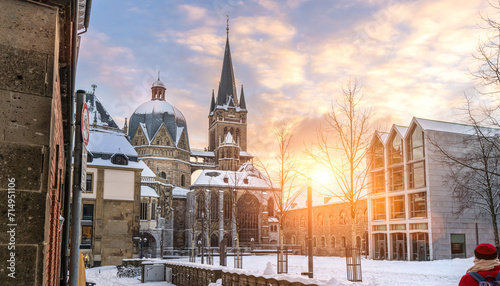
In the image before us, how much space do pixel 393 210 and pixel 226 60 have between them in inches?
3086

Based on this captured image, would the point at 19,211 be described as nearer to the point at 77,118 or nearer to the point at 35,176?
the point at 35,176

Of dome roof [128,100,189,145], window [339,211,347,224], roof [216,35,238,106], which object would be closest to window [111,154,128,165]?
window [339,211,347,224]

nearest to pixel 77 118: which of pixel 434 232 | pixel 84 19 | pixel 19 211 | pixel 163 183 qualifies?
pixel 19 211

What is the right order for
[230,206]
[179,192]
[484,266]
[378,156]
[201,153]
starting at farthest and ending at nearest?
[201,153] → [179,192] → [230,206] → [378,156] → [484,266]

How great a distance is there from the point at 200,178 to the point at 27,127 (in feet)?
259

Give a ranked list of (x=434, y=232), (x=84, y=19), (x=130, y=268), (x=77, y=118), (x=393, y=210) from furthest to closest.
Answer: (x=393, y=210) < (x=434, y=232) < (x=130, y=268) < (x=84, y=19) < (x=77, y=118)

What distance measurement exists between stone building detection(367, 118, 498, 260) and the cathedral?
2845cm

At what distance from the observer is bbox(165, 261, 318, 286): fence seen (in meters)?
12.3

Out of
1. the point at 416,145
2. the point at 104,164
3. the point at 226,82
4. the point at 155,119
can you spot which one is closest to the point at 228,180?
the point at 155,119

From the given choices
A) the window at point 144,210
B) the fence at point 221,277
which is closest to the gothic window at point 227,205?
the window at point 144,210

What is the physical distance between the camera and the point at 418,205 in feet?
131

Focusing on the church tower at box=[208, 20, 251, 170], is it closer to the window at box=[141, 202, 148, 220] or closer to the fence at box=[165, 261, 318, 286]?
the window at box=[141, 202, 148, 220]

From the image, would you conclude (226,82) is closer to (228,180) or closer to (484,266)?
(228,180)

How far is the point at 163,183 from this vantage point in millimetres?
74312
